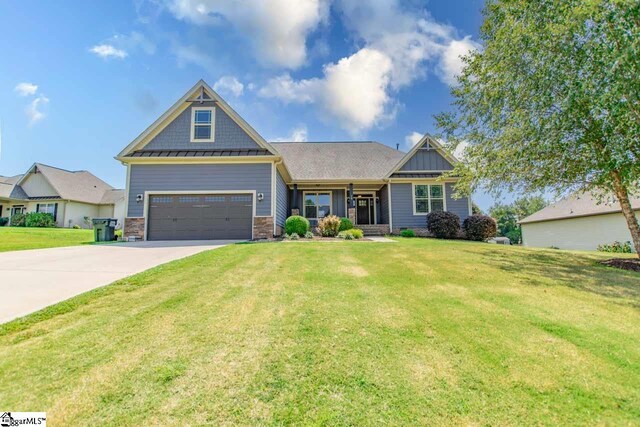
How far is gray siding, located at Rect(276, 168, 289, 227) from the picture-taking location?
48.3 ft

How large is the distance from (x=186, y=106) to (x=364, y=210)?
40.7 ft

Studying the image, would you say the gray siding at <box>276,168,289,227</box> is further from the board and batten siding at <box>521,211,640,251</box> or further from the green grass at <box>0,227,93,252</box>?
the board and batten siding at <box>521,211,640,251</box>

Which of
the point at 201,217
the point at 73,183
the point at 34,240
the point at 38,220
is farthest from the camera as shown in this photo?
the point at 73,183

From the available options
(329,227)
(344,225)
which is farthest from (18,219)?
(344,225)

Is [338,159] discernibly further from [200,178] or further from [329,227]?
[200,178]

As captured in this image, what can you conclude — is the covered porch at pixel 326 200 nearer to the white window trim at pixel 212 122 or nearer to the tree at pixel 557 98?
the white window trim at pixel 212 122

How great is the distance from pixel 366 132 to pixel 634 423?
23633mm

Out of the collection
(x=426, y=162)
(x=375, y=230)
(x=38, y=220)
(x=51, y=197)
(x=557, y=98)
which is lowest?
(x=375, y=230)

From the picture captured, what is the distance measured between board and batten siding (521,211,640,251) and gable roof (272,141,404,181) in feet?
43.1

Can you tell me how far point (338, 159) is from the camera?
67.4ft

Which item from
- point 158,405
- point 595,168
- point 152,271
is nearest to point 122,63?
point 152,271

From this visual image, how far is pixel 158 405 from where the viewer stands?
90.4 inches

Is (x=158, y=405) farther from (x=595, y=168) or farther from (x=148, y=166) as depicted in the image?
(x=148, y=166)

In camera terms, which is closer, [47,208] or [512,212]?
[47,208]
